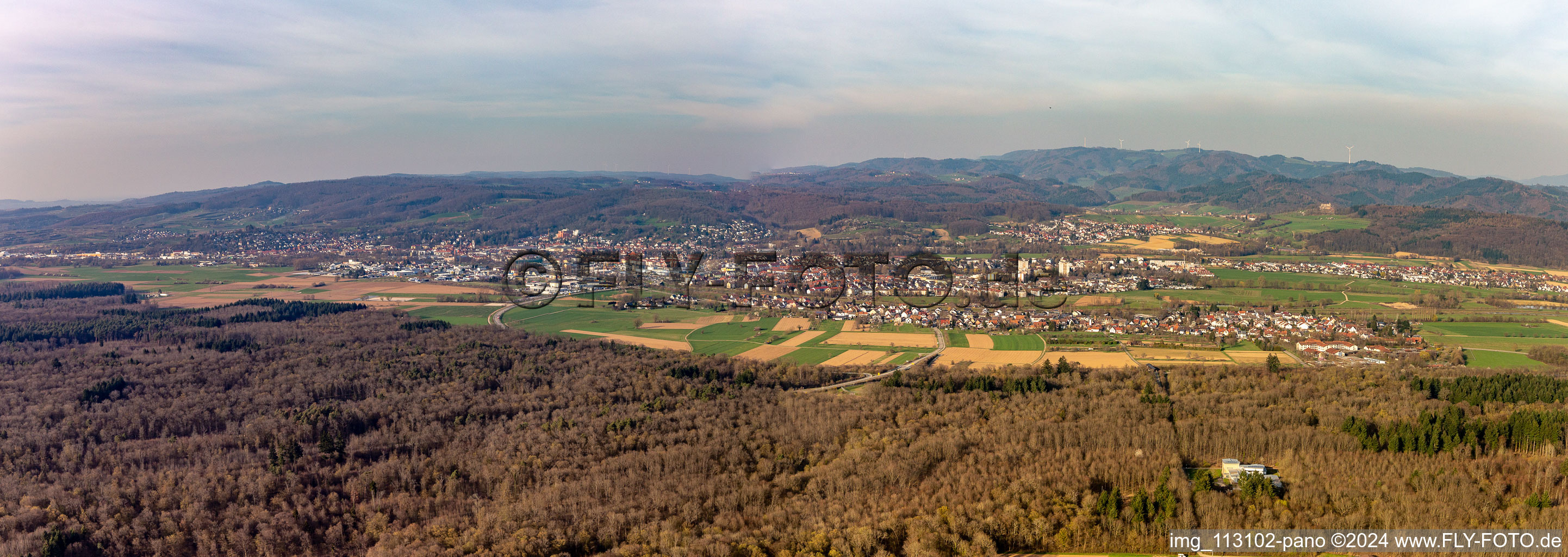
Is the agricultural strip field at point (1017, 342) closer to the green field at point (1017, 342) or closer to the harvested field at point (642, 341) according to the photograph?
the green field at point (1017, 342)

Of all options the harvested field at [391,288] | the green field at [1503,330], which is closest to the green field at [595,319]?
the harvested field at [391,288]

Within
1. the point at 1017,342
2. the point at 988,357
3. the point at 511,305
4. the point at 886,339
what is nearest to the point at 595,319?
the point at 511,305

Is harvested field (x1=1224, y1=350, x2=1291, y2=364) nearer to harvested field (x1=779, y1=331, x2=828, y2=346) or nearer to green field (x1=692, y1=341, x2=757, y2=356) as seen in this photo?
harvested field (x1=779, y1=331, x2=828, y2=346)

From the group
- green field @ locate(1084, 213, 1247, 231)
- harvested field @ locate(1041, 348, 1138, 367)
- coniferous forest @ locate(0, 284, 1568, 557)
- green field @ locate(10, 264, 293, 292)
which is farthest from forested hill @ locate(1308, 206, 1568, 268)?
green field @ locate(10, 264, 293, 292)

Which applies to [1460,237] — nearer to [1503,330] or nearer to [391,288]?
[1503,330]

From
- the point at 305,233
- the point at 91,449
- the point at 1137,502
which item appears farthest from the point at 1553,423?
the point at 305,233
